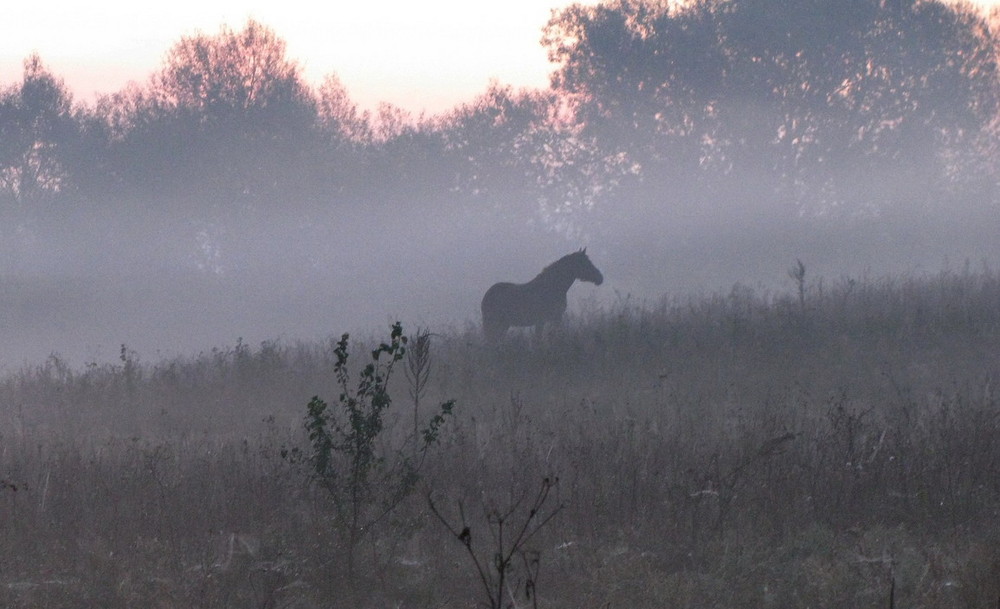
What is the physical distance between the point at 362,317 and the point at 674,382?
3062 cm

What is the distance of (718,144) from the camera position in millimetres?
43719

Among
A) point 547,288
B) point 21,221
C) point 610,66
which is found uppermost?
point 610,66

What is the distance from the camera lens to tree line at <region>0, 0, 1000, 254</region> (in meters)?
42.8

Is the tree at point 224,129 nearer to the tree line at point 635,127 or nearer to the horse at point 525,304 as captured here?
the tree line at point 635,127

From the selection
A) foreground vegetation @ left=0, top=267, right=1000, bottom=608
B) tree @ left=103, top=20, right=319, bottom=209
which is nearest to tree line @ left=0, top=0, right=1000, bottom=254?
tree @ left=103, top=20, right=319, bottom=209

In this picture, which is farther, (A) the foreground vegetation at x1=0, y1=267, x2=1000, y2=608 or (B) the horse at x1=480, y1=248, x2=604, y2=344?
(B) the horse at x1=480, y1=248, x2=604, y2=344

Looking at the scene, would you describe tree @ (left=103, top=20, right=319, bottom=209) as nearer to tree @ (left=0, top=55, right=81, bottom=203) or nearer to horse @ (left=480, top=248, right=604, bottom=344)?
tree @ (left=0, top=55, right=81, bottom=203)

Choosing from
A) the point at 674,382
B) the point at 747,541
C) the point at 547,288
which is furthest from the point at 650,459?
the point at 547,288

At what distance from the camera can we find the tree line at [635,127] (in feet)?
140

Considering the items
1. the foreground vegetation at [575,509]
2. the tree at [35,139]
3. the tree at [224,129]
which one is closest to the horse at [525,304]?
the foreground vegetation at [575,509]

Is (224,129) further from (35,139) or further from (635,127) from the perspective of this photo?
(635,127)

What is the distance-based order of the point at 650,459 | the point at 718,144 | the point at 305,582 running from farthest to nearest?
the point at 718,144, the point at 650,459, the point at 305,582

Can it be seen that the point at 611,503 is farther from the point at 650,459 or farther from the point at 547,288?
the point at 547,288

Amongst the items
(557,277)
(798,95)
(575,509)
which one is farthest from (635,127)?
(575,509)
